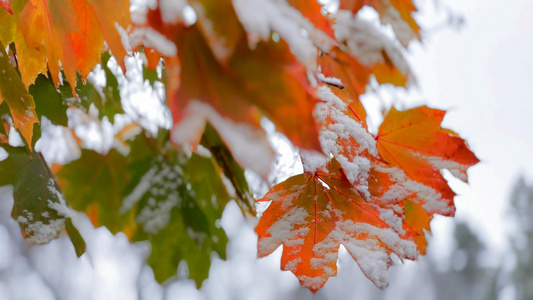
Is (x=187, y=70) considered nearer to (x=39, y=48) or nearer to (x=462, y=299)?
(x=39, y=48)

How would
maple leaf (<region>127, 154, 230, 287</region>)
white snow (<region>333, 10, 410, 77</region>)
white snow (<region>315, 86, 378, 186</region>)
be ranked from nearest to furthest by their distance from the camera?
white snow (<region>315, 86, 378, 186</region>) → white snow (<region>333, 10, 410, 77</region>) → maple leaf (<region>127, 154, 230, 287</region>)

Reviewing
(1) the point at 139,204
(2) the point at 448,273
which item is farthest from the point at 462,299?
(1) the point at 139,204

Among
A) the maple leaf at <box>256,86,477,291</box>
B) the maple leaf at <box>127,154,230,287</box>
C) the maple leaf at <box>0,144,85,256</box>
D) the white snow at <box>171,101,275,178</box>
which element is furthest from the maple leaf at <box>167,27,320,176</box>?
the maple leaf at <box>127,154,230,287</box>

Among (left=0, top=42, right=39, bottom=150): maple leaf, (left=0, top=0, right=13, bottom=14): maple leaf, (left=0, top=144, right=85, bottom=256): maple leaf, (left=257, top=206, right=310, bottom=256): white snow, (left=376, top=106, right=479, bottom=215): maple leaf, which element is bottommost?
(left=0, top=144, right=85, bottom=256): maple leaf

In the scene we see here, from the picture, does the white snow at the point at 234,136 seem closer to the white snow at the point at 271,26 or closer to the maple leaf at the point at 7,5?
the white snow at the point at 271,26

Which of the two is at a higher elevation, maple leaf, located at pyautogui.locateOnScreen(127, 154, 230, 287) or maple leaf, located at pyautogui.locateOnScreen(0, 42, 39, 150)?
maple leaf, located at pyautogui.locateOnScreen(0, 42, 39, 150)

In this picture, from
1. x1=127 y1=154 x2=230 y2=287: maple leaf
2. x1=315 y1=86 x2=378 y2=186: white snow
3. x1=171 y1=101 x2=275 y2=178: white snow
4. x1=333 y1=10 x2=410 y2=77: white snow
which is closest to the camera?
x1=171 y1=101 x2=275 y2=178: white snow

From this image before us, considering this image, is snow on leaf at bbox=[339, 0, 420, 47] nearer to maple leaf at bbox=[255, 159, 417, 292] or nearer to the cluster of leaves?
the cluster of leaves

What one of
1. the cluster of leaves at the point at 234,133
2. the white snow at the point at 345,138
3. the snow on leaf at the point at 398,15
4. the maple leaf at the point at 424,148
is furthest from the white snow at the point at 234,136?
the snow on leaf at the point at 398,15
